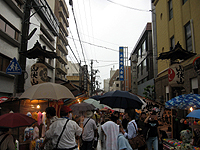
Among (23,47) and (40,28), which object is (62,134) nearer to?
(23,47)

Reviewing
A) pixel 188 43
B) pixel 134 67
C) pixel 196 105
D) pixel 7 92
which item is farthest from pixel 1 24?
pixel 134 67

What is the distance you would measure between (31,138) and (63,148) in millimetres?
3995

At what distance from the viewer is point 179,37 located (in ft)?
49.4

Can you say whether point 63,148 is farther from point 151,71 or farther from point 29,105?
point 151,71

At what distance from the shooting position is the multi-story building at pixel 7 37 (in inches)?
483

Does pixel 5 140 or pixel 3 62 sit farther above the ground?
pixel 3 62

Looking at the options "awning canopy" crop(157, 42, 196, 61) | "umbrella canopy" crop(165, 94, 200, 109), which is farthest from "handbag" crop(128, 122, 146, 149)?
"awning canopy" crop(157, 42, 196, 61)

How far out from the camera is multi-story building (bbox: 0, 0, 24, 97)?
40.2ft

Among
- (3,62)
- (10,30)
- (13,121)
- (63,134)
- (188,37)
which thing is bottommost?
(63,134)

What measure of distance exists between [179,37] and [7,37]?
1357 centimetres

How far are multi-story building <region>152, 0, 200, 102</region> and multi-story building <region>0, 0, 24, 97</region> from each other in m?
11.2

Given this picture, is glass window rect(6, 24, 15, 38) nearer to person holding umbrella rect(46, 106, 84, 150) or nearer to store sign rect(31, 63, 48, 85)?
store sign rect(31, 63, 48, 85)

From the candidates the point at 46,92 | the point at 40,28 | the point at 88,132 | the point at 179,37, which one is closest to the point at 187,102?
the point at 88,132

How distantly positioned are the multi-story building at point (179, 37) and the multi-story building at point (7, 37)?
11166mm
